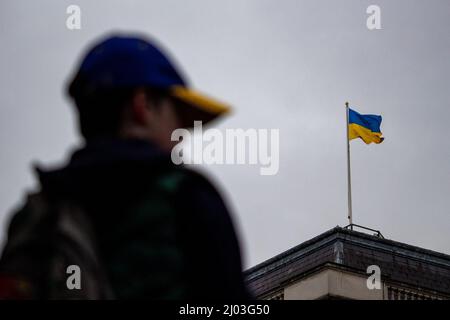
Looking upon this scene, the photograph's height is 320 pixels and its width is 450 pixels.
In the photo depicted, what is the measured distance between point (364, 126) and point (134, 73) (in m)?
36.9

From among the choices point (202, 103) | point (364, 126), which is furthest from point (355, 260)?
point (202, 103)

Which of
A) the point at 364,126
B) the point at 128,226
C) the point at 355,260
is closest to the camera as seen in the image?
the point at 128,226

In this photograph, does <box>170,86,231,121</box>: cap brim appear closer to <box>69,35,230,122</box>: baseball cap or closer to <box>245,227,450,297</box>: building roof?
<box>69,35,230,122</box>: baseball cap

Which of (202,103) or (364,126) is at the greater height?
(364,126)

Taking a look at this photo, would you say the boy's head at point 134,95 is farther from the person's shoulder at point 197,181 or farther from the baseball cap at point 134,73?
the person's shoulder at point 197,181

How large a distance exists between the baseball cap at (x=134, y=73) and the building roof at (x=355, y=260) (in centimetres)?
3292

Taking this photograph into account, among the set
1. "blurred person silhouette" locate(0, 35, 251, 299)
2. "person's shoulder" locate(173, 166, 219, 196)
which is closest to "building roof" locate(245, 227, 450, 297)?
"blurred person silhouette" locate(0, 35, 251, 299)

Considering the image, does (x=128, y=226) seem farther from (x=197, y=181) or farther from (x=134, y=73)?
(x=134, y=73)

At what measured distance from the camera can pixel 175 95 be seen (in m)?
4.51

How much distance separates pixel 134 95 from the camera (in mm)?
4480

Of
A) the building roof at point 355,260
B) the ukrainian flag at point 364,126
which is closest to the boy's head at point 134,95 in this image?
the building roof at point 355,260
